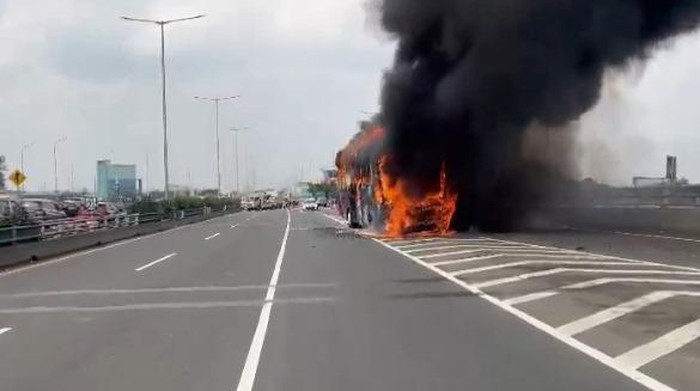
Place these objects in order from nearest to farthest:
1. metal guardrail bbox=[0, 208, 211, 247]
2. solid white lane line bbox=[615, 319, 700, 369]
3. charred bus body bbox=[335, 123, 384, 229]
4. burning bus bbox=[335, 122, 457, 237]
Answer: solid white lane line bbox=[615, 319, 700, 369], metal guardrail bbox=[0, 208, 211, 247], burning bus bbox=[335, 122, 457, 237], charred bus body bbox=[335, 123, 384, 229]

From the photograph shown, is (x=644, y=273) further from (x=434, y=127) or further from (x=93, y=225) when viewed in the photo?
(x=93, y=225)

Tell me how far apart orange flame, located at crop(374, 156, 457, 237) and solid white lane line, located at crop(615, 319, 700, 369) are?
975 inches

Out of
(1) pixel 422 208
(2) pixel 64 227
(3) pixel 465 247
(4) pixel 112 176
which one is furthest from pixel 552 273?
(4) pixel 112 176

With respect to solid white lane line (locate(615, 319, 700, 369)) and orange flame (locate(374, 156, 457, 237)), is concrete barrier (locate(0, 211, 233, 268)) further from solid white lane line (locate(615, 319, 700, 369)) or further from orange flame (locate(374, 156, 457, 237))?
solid white lane line (locate(615, 319, 700, 369))

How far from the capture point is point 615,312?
38.6 ft

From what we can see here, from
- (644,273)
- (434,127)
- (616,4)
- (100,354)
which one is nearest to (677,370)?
(100,354)

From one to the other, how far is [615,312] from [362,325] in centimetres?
343

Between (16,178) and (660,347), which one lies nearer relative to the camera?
(660,347)

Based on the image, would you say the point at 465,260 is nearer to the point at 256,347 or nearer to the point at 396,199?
the point at 256,347

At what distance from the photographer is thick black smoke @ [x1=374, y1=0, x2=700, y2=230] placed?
29.3m

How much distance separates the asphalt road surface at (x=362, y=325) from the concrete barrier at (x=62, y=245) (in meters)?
2.98

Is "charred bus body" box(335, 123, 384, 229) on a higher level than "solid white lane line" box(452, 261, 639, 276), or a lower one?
higher

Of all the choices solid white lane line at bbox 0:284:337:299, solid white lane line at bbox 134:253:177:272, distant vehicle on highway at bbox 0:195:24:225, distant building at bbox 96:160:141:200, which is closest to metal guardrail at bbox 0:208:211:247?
distant vehicle on highway at bbox 0:195:24:225

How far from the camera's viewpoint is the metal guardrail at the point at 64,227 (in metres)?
25.1
